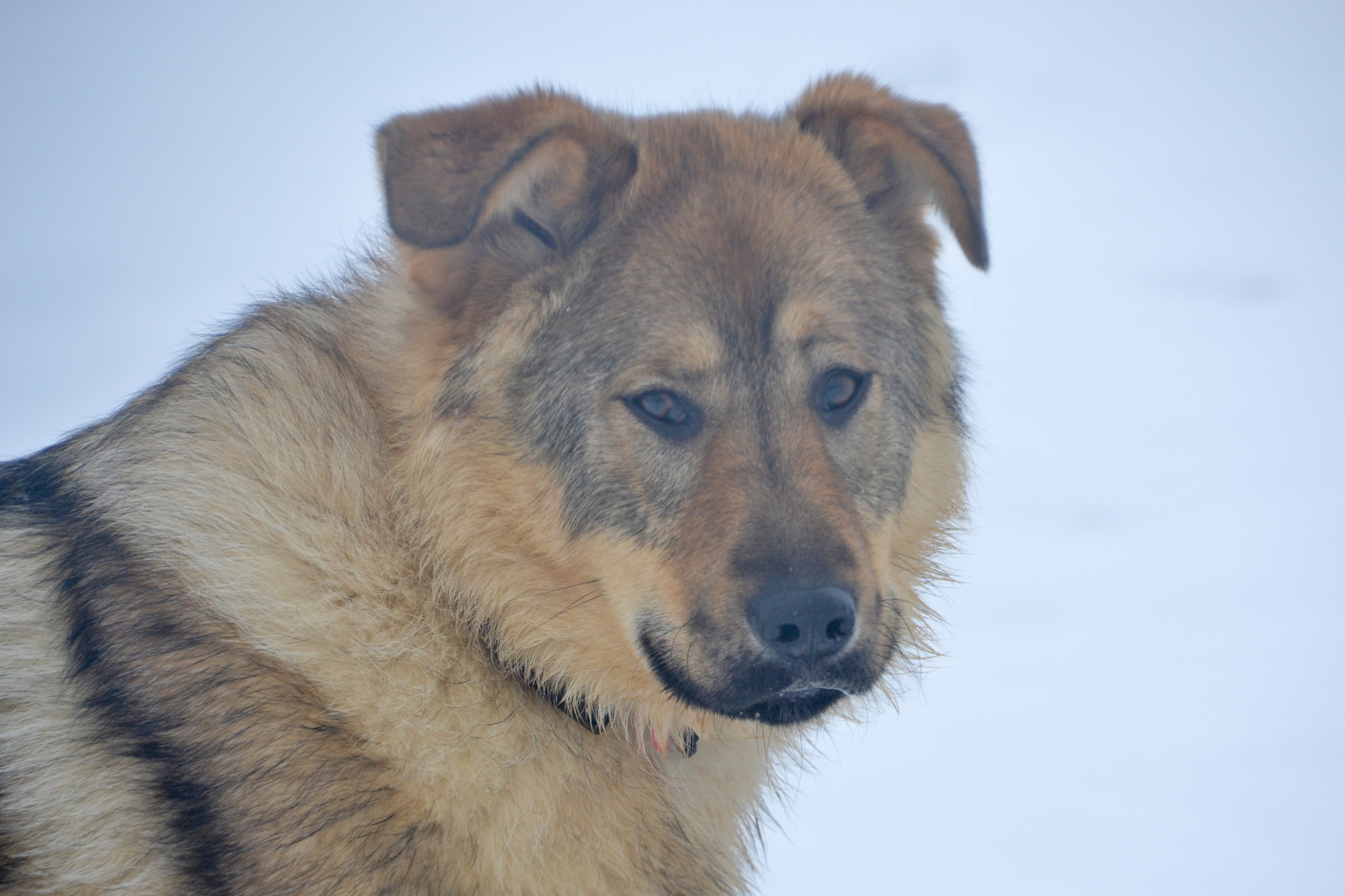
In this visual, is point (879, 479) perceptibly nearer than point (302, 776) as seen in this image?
No

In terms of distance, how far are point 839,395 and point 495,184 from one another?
1252 millimetres

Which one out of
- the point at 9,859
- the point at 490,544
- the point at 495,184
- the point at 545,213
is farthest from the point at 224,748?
the point at 545,213

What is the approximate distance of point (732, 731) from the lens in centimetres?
352

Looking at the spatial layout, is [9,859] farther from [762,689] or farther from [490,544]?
[762,689]

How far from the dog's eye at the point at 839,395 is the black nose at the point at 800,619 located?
0.70 meters

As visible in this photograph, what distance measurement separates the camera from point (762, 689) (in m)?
Answer: 2.96

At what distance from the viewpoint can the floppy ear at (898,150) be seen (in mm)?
3746

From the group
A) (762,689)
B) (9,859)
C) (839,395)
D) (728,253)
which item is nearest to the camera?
(9,859)

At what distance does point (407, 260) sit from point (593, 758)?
1.63 metres

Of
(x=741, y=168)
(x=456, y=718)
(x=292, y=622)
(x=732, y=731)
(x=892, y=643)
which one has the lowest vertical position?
(x=732, y=731)

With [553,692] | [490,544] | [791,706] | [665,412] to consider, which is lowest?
[791,706]

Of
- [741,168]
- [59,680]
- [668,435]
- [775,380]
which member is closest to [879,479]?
[775,380]

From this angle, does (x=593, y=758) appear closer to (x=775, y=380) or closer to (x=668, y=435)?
(x=668, y=435)

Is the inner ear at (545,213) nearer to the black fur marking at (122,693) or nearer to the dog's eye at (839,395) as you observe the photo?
the dog's eye at (839,395)
